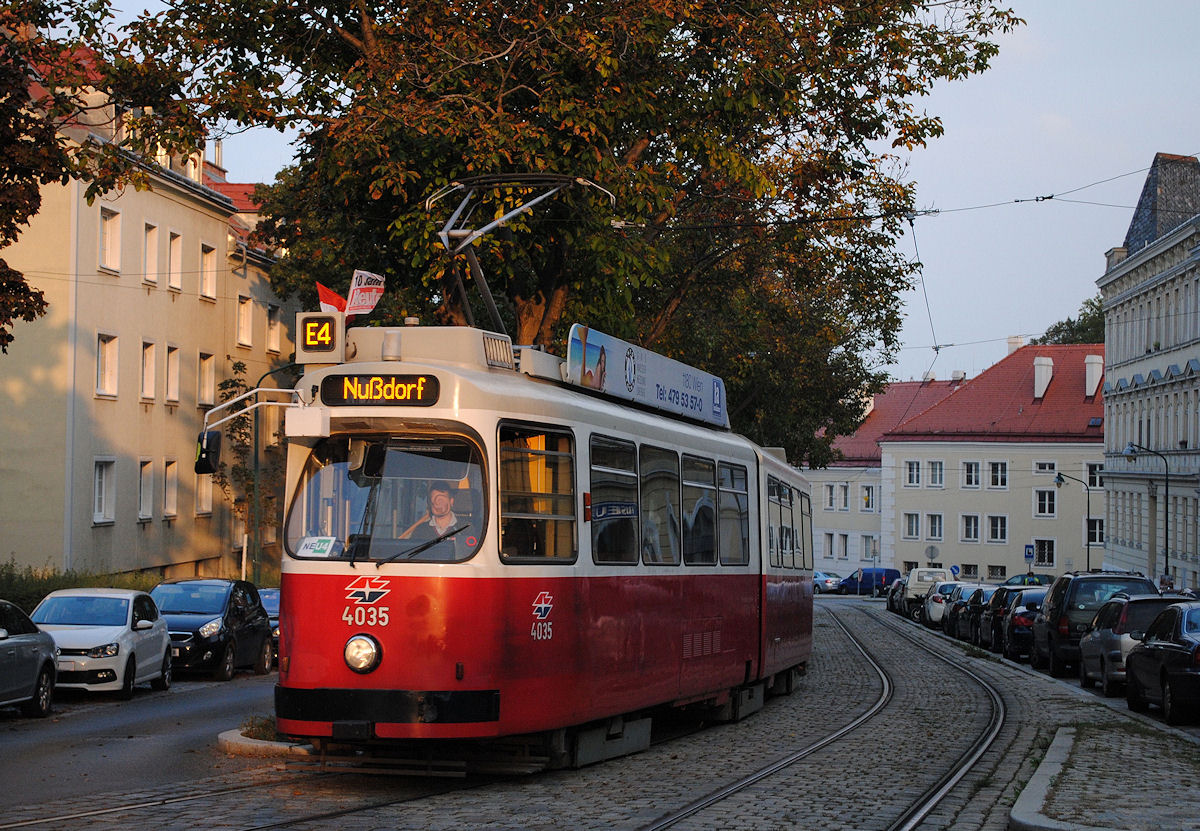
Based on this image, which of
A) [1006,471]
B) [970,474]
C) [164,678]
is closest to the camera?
[164,678]

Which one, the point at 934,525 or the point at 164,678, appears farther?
the point at 934,525

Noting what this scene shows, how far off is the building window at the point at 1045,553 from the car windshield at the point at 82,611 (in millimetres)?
70427

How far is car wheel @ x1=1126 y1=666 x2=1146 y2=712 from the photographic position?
18705mm

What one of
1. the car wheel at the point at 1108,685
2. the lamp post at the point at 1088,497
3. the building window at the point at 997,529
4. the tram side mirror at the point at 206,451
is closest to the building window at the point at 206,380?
the car wheel at the point at 1108,685

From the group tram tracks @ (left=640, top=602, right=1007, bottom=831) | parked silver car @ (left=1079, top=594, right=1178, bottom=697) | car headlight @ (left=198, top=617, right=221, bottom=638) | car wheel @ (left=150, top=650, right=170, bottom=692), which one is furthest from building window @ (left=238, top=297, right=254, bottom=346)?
parked silver car @ (left=1079, top=594, right=1178, bottom=697)

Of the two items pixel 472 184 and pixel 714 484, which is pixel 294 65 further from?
pixel 714 484

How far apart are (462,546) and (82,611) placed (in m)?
12.4

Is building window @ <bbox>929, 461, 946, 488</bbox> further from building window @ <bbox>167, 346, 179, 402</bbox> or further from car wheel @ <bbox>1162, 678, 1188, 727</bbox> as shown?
car wheel @ <bbox>1162, 678, 1188, 727</bbox>

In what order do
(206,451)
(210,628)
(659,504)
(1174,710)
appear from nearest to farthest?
(206,451) → (659,504) → (1174,710) → (210,628)

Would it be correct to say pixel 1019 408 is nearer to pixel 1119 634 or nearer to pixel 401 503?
pixel 1119 634

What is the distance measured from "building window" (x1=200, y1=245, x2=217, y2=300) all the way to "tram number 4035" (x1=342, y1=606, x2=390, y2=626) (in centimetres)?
3652

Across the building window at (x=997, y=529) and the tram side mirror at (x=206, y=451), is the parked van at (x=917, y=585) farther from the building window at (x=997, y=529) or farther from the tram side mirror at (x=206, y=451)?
the tram side mirror at (x=206, y=451)

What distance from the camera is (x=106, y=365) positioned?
39.3m

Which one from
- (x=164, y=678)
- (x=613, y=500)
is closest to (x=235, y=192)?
(x=164, y=678)
